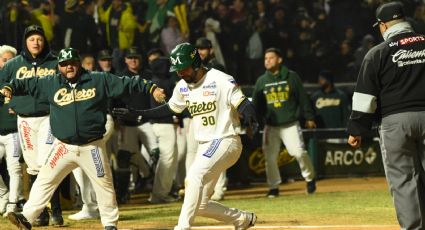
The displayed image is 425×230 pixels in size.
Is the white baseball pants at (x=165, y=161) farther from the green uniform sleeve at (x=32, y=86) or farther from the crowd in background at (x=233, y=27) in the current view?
the green uniform sleeve at (x=32, y=86)

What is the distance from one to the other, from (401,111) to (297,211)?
16.5 feet

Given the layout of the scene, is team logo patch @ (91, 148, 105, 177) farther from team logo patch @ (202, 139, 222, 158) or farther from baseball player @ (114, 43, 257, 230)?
team logo patch @ (202, 139, 222, 158)

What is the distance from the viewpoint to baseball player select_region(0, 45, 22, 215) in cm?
1291

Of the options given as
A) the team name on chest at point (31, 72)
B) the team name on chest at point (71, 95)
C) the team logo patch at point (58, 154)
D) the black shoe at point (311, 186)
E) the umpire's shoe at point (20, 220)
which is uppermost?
the team name on chest at point (31, 72)

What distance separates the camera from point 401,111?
26.7 ft

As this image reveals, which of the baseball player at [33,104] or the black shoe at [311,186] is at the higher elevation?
the baseball player at [33,104]

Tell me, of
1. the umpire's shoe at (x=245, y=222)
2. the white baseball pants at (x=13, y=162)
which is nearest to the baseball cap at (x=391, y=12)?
the umpire's shoe at (x=245, y=222)

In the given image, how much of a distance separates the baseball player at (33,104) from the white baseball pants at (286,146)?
16.0 ft

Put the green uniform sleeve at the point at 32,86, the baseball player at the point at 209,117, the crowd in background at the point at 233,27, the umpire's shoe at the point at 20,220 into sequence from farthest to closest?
the crowd in background at the point at 233,27
the green uniform sleeve at the point at 32,86
the umpire's shoe at the point at 20,220
the baseball player at the point at 209,117

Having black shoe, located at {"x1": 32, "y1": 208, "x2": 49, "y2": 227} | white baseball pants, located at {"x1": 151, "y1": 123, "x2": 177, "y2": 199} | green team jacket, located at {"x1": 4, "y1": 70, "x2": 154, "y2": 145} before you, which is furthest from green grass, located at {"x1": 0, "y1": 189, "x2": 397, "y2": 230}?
green team jacket, located at {"x1": 4, "y1": 70, "x2": 154, "y2": 145}

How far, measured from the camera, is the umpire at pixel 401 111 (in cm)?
808

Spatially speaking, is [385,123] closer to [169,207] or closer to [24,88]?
[24,88]

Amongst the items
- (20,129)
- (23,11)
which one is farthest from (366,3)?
(20,129)

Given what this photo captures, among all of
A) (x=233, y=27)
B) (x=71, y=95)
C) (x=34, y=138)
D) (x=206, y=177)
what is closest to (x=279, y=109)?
(x=34, y=138)
